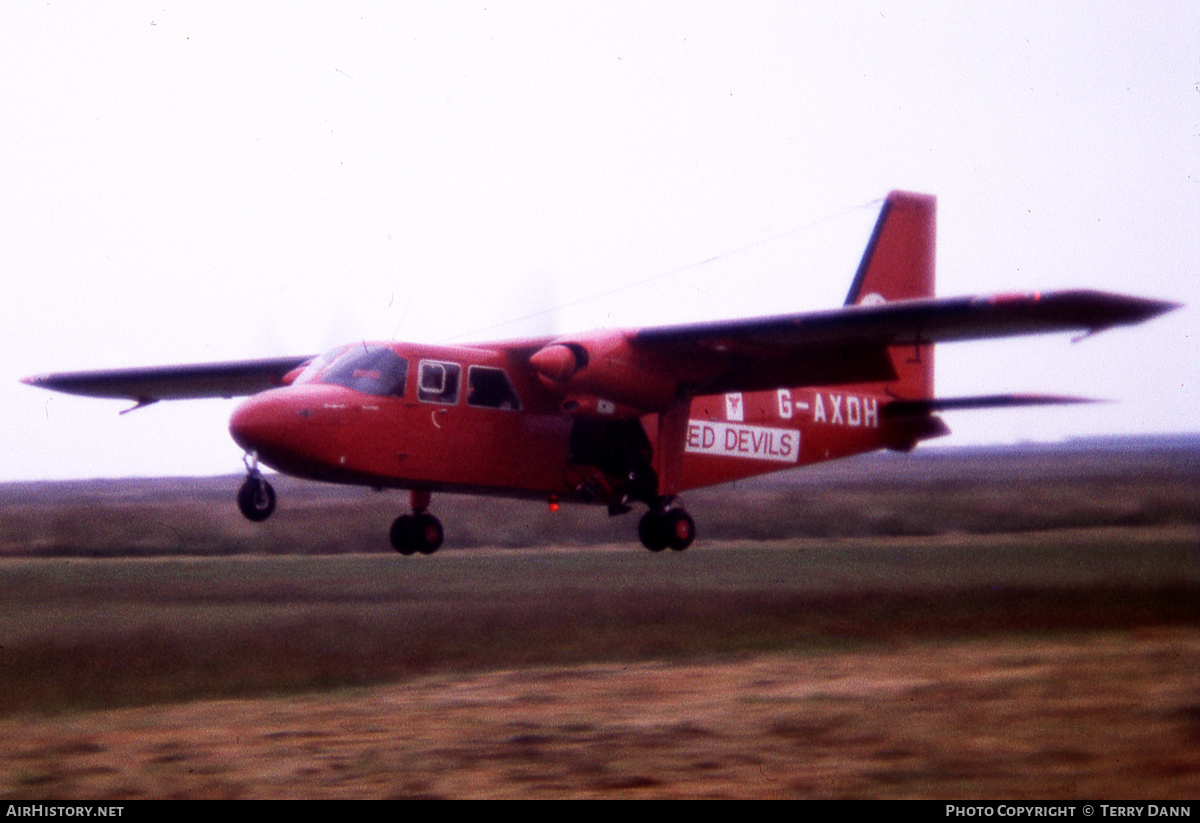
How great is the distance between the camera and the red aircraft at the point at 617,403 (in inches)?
719

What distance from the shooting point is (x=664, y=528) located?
21156 millimetres

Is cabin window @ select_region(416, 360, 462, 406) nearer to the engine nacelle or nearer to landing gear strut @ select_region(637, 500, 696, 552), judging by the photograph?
the engine nacelle

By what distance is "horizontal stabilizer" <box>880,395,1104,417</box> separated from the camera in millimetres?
21984

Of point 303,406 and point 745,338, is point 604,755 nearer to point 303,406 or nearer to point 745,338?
point 303,406

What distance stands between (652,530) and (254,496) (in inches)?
244

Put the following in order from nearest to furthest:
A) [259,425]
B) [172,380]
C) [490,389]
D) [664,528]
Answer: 1. [259,425]
2. [490,389]
3. [664,528]
4. [172,380]

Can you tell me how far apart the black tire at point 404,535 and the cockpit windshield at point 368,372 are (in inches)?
125

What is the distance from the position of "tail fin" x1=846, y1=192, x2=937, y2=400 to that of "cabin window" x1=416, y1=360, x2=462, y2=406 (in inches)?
340

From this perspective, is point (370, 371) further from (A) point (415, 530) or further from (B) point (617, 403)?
(B) point (617, 403)

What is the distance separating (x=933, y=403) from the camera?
2447 cm

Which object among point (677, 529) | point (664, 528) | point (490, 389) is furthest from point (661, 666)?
point (490, 389)

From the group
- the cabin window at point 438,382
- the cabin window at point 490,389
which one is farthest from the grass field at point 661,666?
the cabin window at point 438,382

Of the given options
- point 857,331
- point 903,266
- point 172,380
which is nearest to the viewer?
point 857,331
